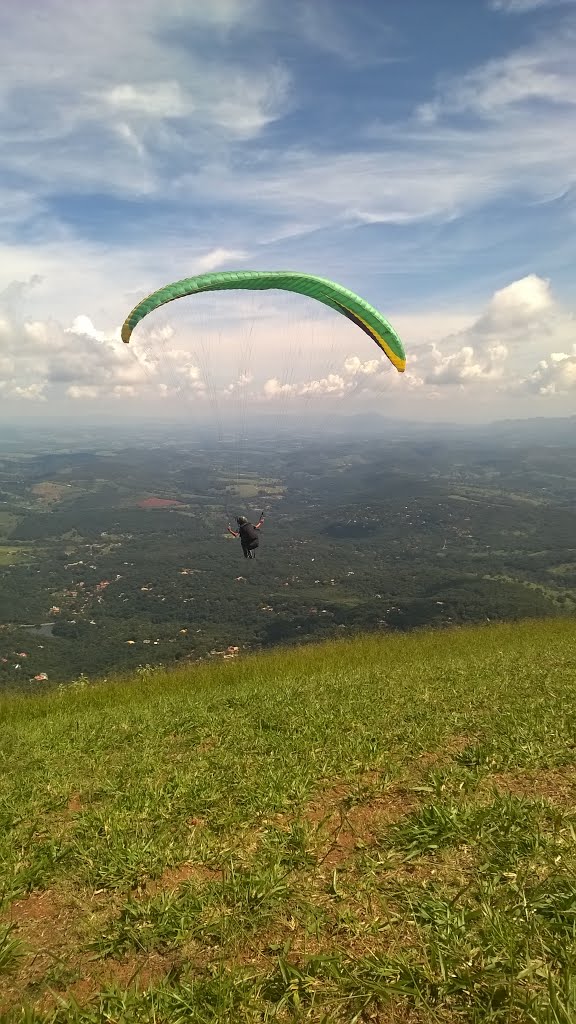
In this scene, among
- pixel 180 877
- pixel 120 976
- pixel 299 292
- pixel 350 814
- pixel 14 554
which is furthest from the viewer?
pixel 14 554

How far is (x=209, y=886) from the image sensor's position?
429cm

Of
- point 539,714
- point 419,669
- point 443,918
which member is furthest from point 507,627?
point 443,918

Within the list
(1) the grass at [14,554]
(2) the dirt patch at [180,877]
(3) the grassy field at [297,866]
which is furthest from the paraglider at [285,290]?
(1) the grass at [14,554]

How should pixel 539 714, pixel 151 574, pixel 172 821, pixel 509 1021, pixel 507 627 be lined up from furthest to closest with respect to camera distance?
pixel 151 574 → pixel 507 627 → pixel 539 714 → pixel 172 821 → pixel 509 1021

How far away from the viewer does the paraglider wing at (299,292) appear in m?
15.5

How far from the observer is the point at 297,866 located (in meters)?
4.55

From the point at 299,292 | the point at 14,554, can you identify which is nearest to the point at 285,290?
the point at 299,292

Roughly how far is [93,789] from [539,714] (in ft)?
24.1

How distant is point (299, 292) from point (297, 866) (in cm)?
1791

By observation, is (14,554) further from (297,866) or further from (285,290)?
(297,866)

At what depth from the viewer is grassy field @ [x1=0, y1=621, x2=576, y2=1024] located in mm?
3154

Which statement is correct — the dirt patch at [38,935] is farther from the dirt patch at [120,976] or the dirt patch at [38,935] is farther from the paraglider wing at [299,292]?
the paraglider wing at [299,292]

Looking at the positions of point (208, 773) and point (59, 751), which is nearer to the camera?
point (208, 773)

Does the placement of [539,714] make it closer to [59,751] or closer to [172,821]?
[172,821]
